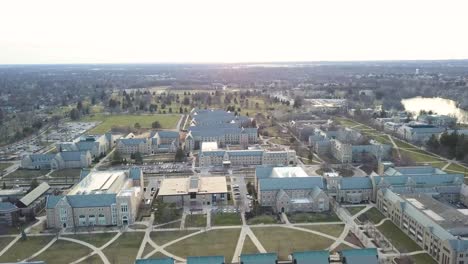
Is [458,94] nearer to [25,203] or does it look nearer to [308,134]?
[308,134]

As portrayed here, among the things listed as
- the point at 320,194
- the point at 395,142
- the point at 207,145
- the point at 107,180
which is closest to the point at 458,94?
the point at 395,142

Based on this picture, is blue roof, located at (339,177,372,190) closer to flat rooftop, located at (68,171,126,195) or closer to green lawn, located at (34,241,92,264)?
flat rooftop, located at (68,171,126,195)

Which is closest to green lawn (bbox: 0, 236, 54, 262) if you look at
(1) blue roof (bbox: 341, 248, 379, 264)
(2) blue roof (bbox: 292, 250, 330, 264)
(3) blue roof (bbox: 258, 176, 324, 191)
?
(3) blue roof (bbox: 258, 176, 324, 191)

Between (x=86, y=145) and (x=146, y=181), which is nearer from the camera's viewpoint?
(x=146, y=181)

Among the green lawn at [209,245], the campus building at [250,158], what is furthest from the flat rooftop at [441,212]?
the campus building at [250,158]

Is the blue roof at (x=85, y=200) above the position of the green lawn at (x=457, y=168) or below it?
above

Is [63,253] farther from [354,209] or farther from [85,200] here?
[354,209]

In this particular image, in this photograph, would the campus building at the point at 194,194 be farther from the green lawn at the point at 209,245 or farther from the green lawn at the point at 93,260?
the green lawn at the point at 93,260
